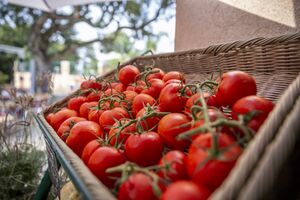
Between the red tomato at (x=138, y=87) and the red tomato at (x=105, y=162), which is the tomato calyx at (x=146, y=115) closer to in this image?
the red tomato at (x=105, y=162)

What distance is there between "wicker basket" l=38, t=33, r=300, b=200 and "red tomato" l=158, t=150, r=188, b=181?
114 millimetres

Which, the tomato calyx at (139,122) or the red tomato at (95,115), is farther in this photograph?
the red tomato at (95,115)

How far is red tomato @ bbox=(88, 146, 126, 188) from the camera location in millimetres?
712

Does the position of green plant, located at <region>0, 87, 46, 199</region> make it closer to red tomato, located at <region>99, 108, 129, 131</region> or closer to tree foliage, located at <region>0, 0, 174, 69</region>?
red tomato, located at <region>99, 108, 129, 131</region>

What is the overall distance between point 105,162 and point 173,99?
291 millimetres

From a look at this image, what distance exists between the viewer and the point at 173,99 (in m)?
0.89

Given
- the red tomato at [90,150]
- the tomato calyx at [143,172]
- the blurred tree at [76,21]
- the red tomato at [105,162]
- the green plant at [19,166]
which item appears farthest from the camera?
the blurred tree at [76,21]

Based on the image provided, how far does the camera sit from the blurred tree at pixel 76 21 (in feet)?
29.4

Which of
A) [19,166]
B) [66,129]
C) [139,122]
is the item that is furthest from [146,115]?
[19,166]

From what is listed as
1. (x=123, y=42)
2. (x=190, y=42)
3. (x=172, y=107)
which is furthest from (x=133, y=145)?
(x=123, y=42)

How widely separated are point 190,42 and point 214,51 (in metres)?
1.12

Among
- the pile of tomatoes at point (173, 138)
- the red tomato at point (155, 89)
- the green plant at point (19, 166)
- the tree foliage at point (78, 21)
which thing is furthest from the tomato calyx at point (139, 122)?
the tree foliage at point (78, 21)

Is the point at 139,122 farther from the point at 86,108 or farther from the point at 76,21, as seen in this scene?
the point at 76,21

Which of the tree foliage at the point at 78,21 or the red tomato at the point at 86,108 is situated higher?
the tree foliage at the point at 78,21
